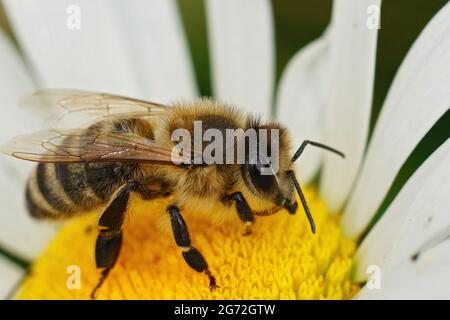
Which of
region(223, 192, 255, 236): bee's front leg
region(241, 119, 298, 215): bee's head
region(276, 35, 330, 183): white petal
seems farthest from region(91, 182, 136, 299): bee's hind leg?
region(276, 35, 330, 183): white petal

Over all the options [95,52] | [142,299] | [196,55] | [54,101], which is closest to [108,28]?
[95,52]

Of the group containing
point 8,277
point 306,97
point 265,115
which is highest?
point 306,97

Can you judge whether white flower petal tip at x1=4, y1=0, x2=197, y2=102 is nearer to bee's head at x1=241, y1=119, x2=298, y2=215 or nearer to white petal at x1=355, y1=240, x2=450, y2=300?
bee's head at x1=241, y1=119, x2=298, y2=215

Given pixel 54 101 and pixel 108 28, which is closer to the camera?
pixel 54 101

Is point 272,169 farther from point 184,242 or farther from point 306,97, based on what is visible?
point 306,97

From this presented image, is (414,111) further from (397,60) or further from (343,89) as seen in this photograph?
(397,60)

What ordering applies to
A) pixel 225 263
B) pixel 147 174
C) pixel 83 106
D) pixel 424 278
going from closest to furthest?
1. pixel 424 278
2. pixel 147 174
3. pixel 225 263
4. pixel 83 106

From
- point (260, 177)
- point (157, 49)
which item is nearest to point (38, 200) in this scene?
point (260, 177)
